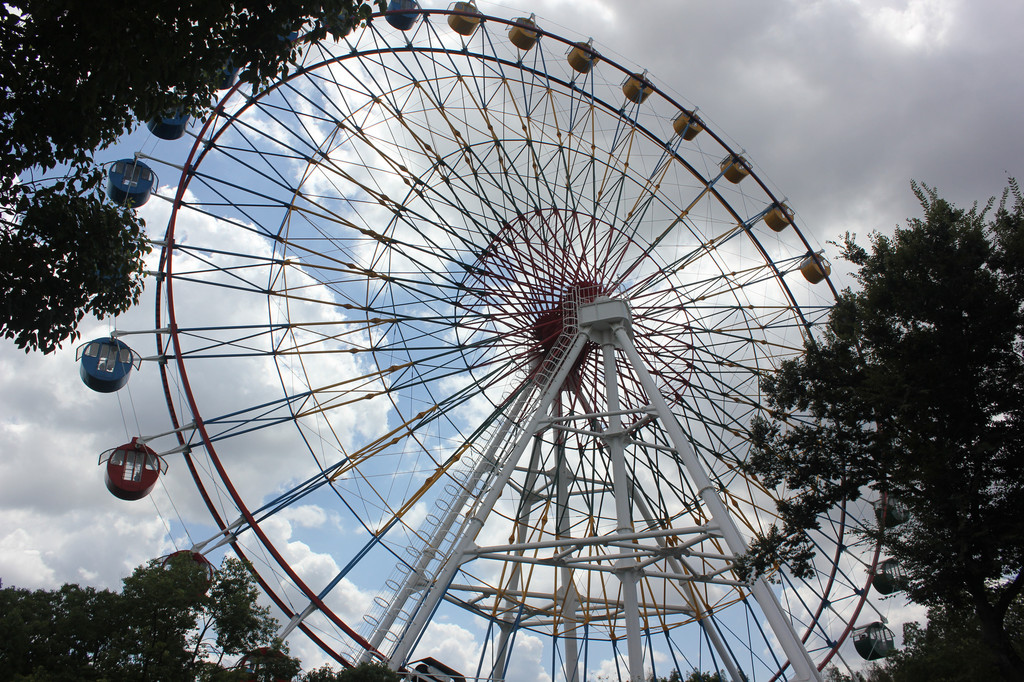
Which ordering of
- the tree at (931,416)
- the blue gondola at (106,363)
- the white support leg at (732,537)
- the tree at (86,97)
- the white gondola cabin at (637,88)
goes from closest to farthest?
the tree at (86,97) → the tree at (931,416) → the white support leg at (732,537) → the blue gondola at (106,363) → the white gondola cabin at (637,88)

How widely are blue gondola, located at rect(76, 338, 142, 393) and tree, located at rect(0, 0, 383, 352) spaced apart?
25.6ft

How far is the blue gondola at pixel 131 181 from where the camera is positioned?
58.2ft

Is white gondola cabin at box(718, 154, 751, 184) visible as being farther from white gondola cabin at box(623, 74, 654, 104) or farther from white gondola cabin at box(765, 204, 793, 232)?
white gondola cabin at box(623, 74, 654, 104)

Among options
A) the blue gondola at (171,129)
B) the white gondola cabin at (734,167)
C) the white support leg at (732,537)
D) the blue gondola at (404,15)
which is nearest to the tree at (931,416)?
the white support leg at (732,537)

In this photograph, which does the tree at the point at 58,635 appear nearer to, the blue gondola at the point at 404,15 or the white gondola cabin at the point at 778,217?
the blue gondola at the point at 404,15

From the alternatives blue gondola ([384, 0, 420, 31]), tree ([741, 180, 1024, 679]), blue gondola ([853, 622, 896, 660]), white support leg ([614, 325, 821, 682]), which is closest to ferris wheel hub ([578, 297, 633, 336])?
white support leg ([614, 325, 821, 682])

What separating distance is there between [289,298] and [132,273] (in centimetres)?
819

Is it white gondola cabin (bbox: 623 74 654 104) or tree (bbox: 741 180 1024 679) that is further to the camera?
white gondola cabin (bbox: 623 74 654 104)

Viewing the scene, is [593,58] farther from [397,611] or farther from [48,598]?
[48,598]

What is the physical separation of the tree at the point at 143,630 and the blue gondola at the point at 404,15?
14605 mm

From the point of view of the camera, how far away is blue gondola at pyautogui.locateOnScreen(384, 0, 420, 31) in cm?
2050

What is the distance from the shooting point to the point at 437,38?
21062mm

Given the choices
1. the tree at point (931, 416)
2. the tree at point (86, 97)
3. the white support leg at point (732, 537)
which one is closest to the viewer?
the tree at point (86, 97)

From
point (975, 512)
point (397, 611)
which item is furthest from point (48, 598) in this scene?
point (975, 512)
